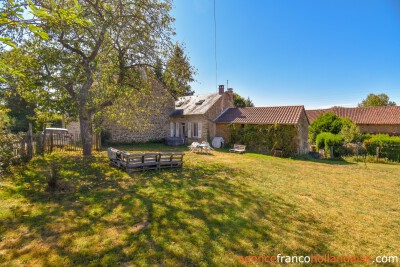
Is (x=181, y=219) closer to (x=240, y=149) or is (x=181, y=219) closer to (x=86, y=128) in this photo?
(x=86, y=128)

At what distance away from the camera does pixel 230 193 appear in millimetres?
6512

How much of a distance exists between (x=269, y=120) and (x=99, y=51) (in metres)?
13.2

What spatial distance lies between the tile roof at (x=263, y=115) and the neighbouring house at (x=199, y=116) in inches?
39.5

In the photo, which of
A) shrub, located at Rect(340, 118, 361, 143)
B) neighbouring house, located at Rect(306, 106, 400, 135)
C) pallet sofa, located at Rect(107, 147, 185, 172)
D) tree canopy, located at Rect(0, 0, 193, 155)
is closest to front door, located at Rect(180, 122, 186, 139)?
tree canopy, located at Rect(0, 0, 193, 155)

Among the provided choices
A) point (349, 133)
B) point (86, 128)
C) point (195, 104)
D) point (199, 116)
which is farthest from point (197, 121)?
point (349, 133)

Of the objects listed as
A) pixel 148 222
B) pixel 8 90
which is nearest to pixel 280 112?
pixel 148 222

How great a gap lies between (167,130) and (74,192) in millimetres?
16666

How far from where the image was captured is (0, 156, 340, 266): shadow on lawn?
11.3 feet

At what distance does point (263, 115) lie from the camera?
1847 centimetres

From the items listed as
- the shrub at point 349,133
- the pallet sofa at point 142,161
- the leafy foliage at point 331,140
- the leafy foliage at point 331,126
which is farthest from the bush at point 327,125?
the pallet sofa at point 142,161

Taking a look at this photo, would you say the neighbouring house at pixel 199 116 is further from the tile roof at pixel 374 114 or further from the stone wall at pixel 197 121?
the tile roof at pixel 374 114

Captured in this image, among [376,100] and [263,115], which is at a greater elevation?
[376,100]

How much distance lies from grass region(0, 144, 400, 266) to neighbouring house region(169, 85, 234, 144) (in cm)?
1226

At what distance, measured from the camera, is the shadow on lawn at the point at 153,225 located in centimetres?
344
